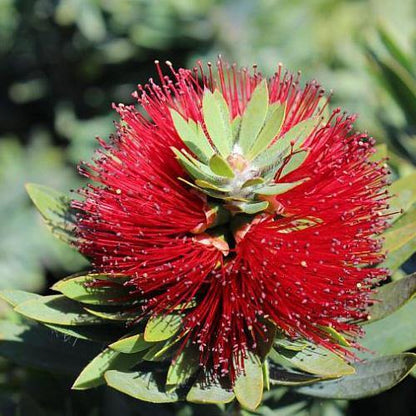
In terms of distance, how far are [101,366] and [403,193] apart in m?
0.73

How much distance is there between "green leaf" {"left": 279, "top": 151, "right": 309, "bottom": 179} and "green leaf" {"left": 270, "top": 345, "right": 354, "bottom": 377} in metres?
0.33

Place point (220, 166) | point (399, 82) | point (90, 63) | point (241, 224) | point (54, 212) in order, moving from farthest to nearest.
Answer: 1. point (90, 63)
2. point (399, 82)
3. point (54, 212)
4. point (241, 224)
5. point (220, 166)

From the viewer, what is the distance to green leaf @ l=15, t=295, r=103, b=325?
4.58 ft

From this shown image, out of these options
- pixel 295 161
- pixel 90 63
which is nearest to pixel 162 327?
pixel 295 161

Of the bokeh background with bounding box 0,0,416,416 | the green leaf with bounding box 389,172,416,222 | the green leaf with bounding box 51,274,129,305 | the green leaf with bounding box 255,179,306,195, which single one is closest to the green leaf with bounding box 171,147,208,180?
the green leaf with bounding box 255,179,306,195

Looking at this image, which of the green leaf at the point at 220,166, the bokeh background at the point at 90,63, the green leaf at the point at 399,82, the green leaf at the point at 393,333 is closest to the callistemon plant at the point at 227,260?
the green leaf at the point at 220,166

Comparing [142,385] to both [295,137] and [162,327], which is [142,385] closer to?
[162,327]

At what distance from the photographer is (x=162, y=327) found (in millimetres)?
1374

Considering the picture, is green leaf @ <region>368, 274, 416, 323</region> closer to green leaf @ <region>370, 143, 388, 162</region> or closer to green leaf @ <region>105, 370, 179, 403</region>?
green leaf @ <region>370, 143, 388, 162</region>

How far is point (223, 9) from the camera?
11.2ft

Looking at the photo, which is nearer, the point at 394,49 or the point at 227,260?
the point at 227,260

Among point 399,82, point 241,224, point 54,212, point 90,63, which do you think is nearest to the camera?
point 241,224

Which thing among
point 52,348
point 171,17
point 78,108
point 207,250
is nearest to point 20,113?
point 78,108

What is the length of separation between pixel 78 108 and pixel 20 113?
1.13ft
